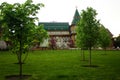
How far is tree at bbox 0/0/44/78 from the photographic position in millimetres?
17062

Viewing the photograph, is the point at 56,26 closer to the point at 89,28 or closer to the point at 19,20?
the point at 89,28

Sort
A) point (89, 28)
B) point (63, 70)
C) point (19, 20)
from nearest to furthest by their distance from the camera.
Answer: point (19, 20), point (63, 70), point (89, 28)

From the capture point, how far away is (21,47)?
1800 centimetres

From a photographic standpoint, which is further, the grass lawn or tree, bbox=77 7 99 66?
tree, bbox=77 7 99 66

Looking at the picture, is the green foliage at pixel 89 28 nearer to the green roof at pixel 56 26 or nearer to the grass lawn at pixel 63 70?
the grass lawn at pixel 63 70

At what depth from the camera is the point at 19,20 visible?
56.2 ft

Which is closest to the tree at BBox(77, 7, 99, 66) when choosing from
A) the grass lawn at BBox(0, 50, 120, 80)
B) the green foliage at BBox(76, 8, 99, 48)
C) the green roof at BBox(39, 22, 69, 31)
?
the green foliage at BBox(76, 8, 99, 48)

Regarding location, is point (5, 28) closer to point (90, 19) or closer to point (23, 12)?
point (23, 12)

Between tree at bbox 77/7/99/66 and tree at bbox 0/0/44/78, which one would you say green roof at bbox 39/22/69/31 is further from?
tree at bbox 0/0/44/78

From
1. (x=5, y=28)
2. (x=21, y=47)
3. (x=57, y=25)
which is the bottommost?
(x=21, y=47)

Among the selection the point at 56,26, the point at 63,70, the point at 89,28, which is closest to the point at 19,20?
the point at 63,70

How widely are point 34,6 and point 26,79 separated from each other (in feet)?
18.6

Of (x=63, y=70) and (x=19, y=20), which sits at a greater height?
(x=19, y=20)

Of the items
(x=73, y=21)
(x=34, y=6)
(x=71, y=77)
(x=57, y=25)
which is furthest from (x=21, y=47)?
(x=57, y=25)
